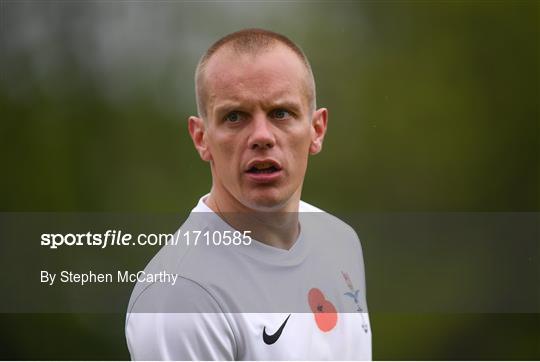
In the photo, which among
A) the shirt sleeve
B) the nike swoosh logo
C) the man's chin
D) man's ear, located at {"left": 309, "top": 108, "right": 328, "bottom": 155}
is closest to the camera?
the shirt sleeve

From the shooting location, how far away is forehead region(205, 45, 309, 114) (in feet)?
8.84

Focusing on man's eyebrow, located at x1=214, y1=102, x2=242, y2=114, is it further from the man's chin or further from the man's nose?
the man's chin

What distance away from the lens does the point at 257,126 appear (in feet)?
8.95

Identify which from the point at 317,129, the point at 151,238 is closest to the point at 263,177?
the point at 317,129

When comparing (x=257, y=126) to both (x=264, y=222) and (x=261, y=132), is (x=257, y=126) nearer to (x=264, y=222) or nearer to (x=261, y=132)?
(x=261, y=132)

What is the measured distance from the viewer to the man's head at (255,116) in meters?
2.71

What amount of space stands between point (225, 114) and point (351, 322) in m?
1.07

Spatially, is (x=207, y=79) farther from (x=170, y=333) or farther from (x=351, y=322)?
(x=351, y=322)

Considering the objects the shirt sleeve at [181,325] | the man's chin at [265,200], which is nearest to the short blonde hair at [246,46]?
the man's chin at [265,200]

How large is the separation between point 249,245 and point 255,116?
547mm

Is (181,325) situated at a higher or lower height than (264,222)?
lower

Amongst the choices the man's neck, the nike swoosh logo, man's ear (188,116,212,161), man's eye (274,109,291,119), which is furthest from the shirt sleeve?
man's eye (274,109,291,119)

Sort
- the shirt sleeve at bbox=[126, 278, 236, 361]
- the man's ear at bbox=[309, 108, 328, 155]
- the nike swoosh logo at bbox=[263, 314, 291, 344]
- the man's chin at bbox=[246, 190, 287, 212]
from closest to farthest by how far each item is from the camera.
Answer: the shirt sleeve at bbox=[126, 278, 236, 361] → the nike swoosh logo at bbox=[263, 314, 291, 344] → the man's chin at bbox=[246, 190, 287, 212] → the man's ear at bbox=[309, 108, 328, 155]

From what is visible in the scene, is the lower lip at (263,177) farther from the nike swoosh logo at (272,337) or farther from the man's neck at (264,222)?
the nike swoosh logo at (272,337)
